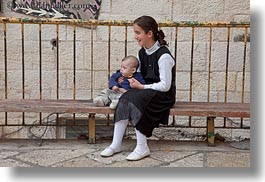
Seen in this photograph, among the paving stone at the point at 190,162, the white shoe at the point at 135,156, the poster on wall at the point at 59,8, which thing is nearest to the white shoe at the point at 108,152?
the white shoe at the point at 135,156

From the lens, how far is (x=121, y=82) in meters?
4.75

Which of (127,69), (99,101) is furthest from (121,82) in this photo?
(99,101)

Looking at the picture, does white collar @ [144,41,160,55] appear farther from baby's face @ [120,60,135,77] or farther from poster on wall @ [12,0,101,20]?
poster on wall @ [12,0,101,20]

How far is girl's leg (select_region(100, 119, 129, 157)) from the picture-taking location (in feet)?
15.2

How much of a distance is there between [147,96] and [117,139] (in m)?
0.46

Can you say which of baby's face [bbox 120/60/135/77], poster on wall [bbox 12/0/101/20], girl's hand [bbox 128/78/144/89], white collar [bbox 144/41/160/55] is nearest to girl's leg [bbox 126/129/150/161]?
girl's hand [bbox 128/78/144/89]

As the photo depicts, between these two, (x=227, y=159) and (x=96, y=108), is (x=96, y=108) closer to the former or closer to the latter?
(x=96, y=108)

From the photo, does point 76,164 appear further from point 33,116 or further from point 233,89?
point 233,89

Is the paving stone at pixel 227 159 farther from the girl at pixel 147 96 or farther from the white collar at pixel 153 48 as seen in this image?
the white collar at pixel 153 48

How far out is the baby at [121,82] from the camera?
4.68 metres

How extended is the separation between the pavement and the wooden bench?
0.19 metres

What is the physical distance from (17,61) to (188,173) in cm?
309

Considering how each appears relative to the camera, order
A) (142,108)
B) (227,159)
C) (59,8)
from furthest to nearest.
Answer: (59,8) → (227,159) → (142,108)

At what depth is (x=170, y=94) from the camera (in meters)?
4.73
